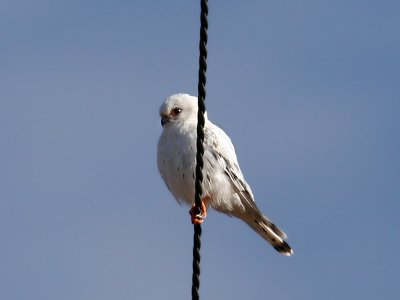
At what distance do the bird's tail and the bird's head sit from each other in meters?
1.21

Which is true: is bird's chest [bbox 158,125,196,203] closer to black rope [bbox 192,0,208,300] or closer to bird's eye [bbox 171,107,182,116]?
bird's eye [bbox 171,107,182,116]

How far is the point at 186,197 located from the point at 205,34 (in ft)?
13.1

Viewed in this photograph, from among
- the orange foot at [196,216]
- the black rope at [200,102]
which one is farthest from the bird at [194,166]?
the black rope at [200,102]

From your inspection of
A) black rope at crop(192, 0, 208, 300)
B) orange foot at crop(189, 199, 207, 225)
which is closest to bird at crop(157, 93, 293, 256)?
orange foot at crop(189, 199, 207, 225)

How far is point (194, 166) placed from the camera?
32.0ft

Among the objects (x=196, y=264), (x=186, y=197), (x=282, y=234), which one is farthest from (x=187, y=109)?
(x=196, y=264)

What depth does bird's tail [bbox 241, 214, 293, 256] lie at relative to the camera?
1084 cm

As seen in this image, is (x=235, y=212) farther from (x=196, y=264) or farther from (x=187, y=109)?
(x=196, y=264)

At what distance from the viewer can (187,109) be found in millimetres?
10617

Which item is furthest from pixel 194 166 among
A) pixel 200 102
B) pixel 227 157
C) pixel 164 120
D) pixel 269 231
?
pixel 200 102

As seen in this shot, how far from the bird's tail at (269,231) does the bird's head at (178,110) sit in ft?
3.98

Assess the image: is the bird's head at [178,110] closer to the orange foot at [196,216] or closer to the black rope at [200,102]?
the orange foot at [196,216]

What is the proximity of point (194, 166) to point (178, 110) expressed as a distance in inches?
41.1

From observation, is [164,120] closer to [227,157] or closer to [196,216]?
[227,157]
